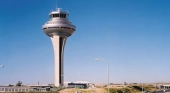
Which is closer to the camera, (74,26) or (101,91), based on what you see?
(101,91)

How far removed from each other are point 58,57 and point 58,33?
12.7 metres

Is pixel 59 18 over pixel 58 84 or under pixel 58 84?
over

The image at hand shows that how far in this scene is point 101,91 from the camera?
110m

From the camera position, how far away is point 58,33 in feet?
480

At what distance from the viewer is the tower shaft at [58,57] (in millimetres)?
146375

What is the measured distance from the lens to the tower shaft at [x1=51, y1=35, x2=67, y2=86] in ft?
480

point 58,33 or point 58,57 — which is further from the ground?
point 58,33

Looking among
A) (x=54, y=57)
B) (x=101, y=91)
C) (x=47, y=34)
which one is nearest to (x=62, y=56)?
(x=54, y=57)

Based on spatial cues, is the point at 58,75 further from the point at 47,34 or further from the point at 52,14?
the point at 52,14

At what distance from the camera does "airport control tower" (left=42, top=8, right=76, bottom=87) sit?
146 meters

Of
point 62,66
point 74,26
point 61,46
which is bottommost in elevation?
point 62,66

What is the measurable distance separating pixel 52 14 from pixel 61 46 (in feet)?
59.0

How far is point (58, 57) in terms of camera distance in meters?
148

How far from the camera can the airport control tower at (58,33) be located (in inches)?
→ 5753
